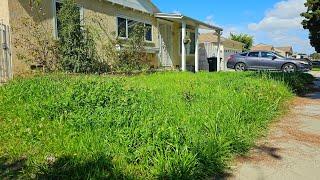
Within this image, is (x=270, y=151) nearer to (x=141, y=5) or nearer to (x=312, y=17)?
(x=141, y=5)

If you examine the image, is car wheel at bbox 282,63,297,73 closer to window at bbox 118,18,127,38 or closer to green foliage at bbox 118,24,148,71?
green foliage at bbox 118,24,148,71

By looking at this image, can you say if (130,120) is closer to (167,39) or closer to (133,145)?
(133,145)

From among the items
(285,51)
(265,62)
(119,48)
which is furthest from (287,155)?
(285,51)

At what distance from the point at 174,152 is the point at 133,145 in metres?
0.57

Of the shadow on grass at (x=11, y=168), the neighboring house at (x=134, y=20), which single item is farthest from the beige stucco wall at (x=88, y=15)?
the shadow on grass at (x=11, y=168)

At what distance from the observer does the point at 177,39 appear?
25.6 meters

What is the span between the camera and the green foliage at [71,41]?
1320 cm

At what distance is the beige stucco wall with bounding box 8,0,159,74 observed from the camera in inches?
474

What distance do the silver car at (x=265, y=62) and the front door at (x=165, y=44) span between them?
5.20 meters

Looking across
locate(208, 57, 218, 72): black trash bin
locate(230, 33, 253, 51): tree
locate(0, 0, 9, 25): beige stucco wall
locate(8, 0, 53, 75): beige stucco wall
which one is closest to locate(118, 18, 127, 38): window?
locate(8, 0, 53, 75): beige stucco wall

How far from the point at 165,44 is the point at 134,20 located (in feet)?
14.0

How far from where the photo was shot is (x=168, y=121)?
5.09m

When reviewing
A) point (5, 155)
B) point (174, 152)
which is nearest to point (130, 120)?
point (174, 152)

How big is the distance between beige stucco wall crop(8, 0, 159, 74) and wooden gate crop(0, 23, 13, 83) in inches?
9.4
